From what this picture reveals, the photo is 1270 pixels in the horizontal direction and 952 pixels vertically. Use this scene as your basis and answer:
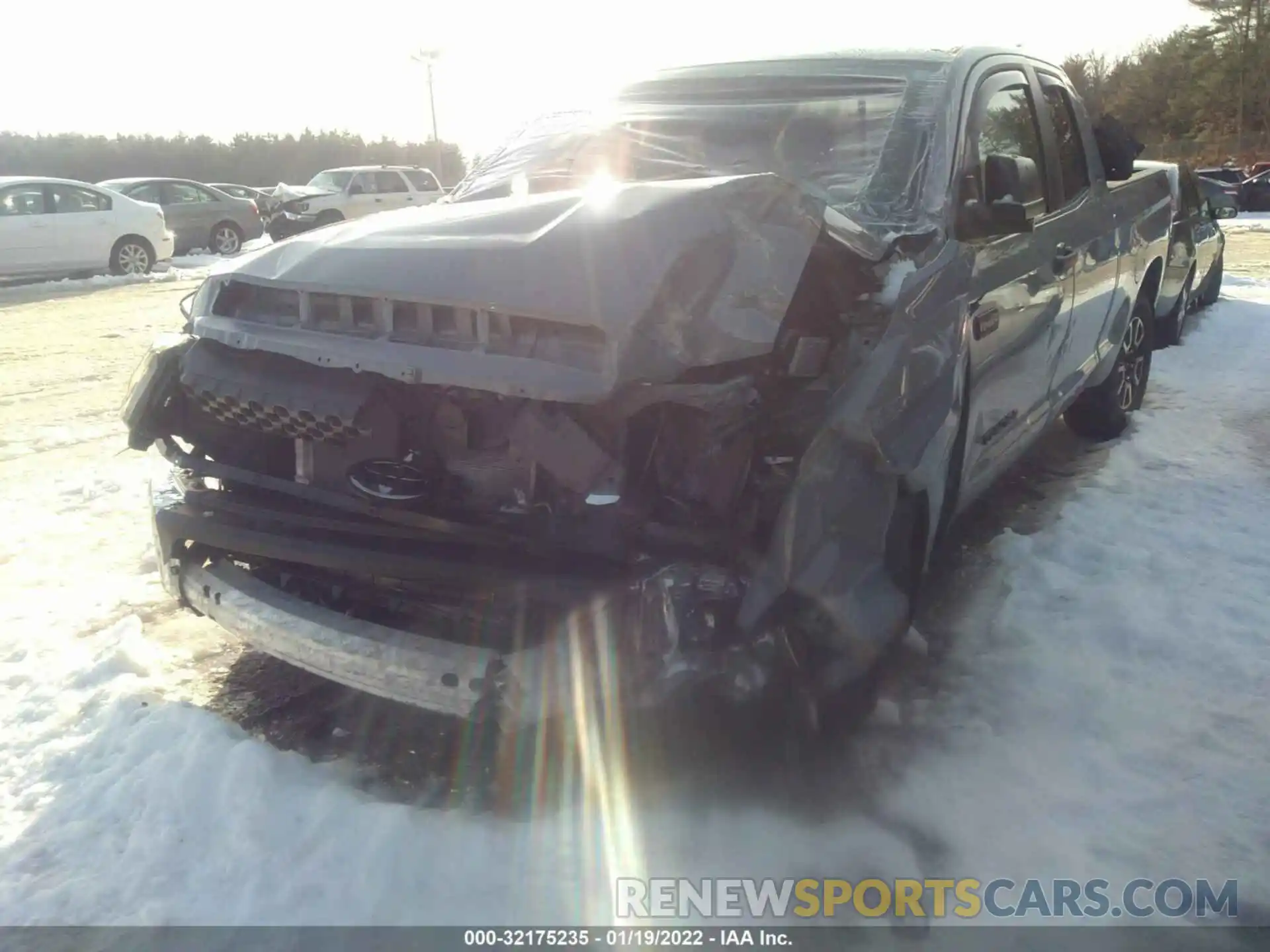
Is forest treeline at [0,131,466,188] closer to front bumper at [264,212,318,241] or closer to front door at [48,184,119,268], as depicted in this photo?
front bumper at [264,212,318,241]

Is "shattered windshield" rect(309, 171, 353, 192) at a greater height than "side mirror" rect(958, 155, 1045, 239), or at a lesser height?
lesser

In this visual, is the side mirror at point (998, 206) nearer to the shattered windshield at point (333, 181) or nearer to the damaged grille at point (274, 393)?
the damaged grille at point (274, 393)

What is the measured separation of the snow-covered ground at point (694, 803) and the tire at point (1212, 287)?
6716 mm

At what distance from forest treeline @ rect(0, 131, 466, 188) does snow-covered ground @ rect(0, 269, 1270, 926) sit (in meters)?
34.8

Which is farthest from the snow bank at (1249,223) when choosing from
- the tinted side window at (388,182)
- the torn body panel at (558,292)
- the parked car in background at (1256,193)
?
the torn body panel at (558,292)

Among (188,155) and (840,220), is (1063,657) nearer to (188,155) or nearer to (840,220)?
(840,220)

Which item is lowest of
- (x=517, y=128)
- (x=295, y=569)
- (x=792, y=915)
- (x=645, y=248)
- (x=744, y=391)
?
(x=792, y=915)

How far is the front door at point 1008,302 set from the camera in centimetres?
315

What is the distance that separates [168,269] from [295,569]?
51.3 ft

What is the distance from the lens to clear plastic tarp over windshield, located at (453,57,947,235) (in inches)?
129

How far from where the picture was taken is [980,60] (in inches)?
148

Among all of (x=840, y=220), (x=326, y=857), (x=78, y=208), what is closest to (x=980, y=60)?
(x=840, y=220)

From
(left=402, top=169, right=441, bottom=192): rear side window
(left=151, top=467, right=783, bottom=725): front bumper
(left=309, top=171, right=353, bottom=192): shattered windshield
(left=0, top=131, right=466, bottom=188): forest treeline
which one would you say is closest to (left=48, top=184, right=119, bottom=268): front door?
(left=309, top=171, right=353, bottom=192): shattered windshield

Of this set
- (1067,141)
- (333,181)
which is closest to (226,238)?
(333,181)
